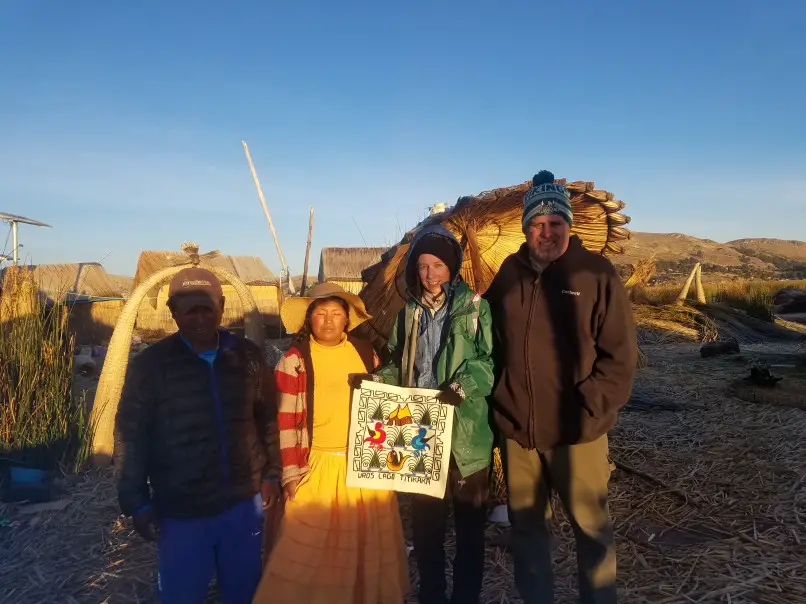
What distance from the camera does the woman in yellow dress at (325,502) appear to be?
99.8 inches

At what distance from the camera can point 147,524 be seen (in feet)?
7.64

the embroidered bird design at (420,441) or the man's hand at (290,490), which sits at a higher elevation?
the embroidered bird design at (420,441)

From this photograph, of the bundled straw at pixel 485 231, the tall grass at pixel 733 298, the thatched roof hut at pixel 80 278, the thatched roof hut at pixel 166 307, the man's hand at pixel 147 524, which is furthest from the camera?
the tall grass at pixel 733 298

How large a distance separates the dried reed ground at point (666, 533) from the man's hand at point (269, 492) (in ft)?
4.10

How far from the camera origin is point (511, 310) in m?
2.55

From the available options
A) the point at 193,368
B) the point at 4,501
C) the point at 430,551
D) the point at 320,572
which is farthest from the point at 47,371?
the point at 430,551

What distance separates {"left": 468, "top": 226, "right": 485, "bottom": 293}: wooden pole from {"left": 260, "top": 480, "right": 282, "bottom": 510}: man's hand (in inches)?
85.4

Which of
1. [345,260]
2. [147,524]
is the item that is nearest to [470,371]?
[147,524]

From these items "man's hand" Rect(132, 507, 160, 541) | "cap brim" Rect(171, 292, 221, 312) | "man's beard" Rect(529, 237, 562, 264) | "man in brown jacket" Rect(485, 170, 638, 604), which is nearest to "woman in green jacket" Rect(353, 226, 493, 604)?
"man in brown jacket" Rect(485, 170, 638, 604)

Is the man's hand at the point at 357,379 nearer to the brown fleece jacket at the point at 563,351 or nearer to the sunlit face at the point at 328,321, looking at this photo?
the sunlit face at the point at 328,321

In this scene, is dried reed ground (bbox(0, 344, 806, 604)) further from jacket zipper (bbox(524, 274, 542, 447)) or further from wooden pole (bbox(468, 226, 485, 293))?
wooden pole (bbox(468, 226, 485, 293))

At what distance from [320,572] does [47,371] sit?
12.8ft

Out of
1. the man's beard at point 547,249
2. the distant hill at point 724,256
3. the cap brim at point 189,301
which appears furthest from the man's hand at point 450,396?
the distant hill at point 724,256

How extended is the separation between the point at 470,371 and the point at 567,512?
0.81m
